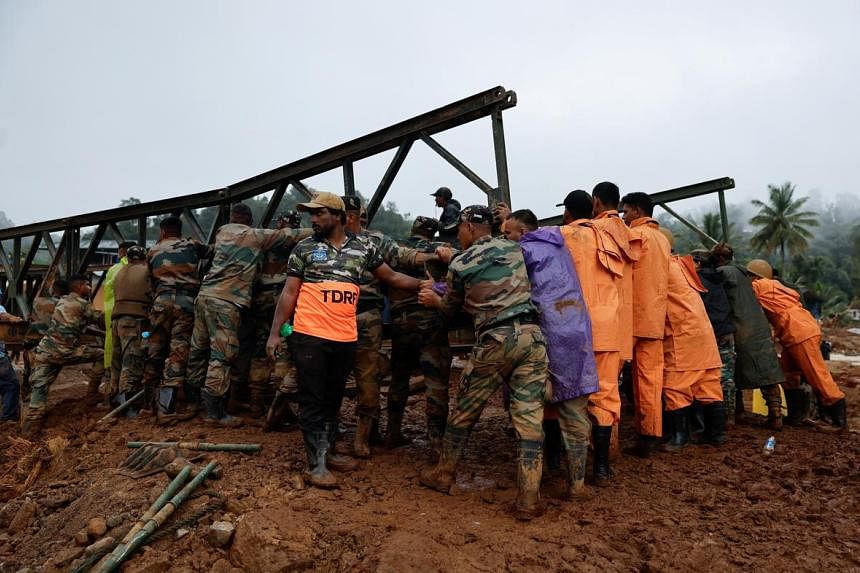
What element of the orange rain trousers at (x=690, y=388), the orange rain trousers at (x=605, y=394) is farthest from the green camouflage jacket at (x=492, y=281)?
the orange rain trousers at (x=690, y=388)

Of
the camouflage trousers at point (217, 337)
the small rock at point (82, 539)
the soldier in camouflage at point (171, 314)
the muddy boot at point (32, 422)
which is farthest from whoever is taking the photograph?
A: the muddy boot at point (32, 422)

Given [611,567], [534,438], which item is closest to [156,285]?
[534,438]

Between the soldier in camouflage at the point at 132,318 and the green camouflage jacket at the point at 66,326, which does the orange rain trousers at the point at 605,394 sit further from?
the green camouflage jacket at the point at 66,326

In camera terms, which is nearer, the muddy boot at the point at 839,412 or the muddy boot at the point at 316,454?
the muddy boot at the point at 316,454

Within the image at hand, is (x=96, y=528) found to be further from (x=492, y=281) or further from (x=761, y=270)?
(x=761, y=270)

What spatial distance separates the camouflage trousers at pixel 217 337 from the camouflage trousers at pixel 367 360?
4.74 feet

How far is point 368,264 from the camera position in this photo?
12.6 ft

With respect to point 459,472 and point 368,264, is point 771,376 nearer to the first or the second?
point 459,472

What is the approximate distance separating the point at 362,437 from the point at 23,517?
240cm

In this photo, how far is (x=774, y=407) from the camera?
5.28 metres

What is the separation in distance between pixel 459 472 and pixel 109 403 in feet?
15.6

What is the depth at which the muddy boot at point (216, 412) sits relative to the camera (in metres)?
4.79

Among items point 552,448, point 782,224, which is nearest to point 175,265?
point 552,448

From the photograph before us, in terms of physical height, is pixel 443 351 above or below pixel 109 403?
above
